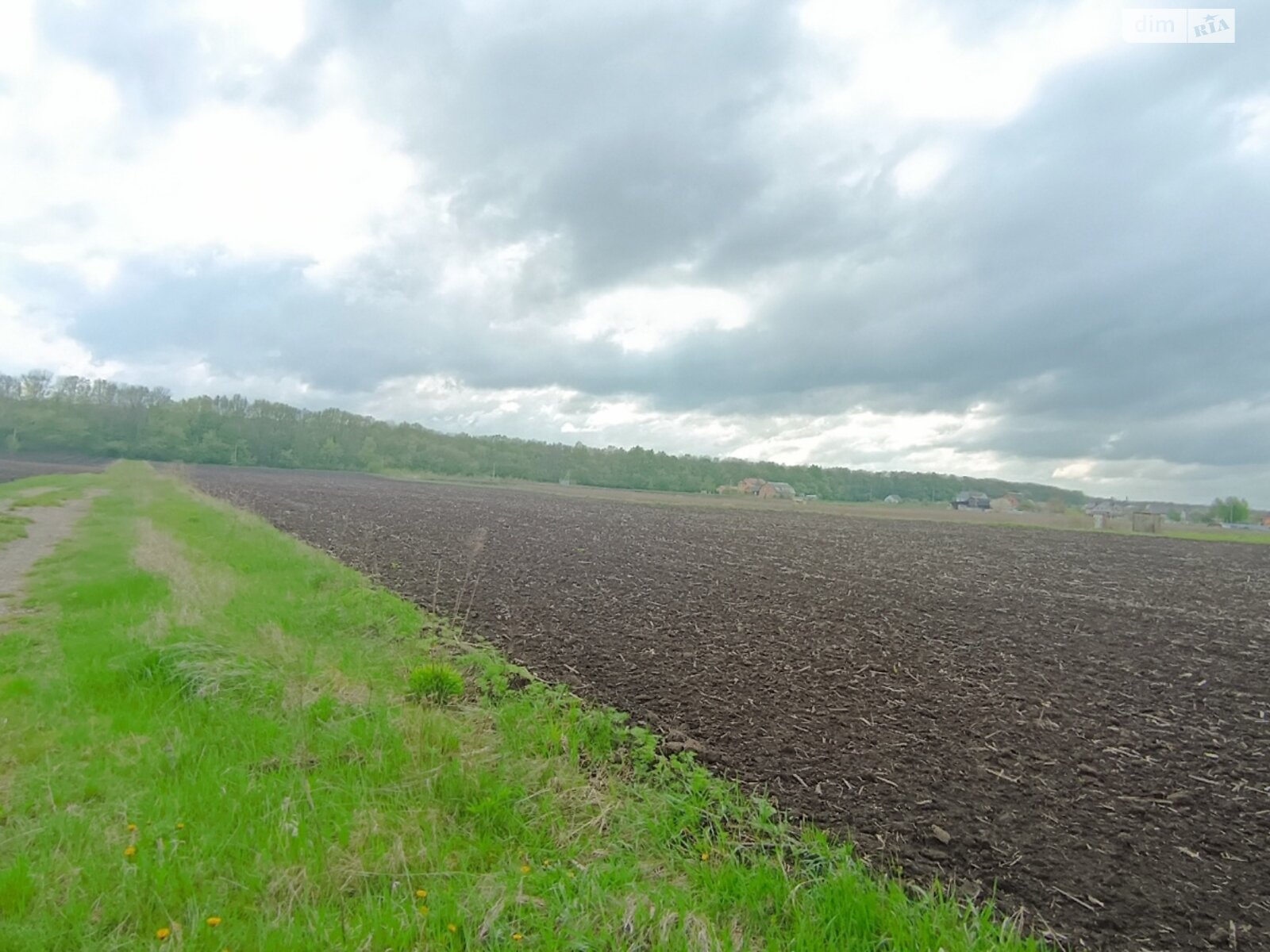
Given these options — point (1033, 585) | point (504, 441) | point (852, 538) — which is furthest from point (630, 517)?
point (504, 441)

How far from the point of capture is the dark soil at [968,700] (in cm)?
424

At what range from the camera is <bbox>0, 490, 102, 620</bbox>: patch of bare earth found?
1121 centimetres

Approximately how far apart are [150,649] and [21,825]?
320 centimetres

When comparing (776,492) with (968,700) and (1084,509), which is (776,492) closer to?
(1084,509)

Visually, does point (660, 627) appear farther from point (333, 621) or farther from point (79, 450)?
point (79, 450)

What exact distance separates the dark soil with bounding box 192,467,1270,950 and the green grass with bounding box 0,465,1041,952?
0.68 meters

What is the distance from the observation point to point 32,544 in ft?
55.5

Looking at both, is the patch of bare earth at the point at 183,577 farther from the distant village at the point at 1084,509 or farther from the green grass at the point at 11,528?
the distant village at the point at 1084,509

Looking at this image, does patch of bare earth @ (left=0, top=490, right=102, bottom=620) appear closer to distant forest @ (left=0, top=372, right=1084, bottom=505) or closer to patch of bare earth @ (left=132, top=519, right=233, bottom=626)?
patch of bare earth @ (left=132, top=519, right=233, bottom=626)

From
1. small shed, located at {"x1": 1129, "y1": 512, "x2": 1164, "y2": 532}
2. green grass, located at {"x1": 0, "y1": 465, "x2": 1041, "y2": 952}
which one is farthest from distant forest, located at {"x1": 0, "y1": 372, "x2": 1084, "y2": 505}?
green grass, located at {"x1": 0, "y1": 465, "x2": 1041, "y2": 952}

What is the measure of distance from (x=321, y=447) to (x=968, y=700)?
132704 mm

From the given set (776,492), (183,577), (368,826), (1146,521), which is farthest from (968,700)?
(776,492)

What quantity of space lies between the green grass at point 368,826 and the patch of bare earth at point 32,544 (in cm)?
422

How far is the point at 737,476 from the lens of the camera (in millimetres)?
152750
